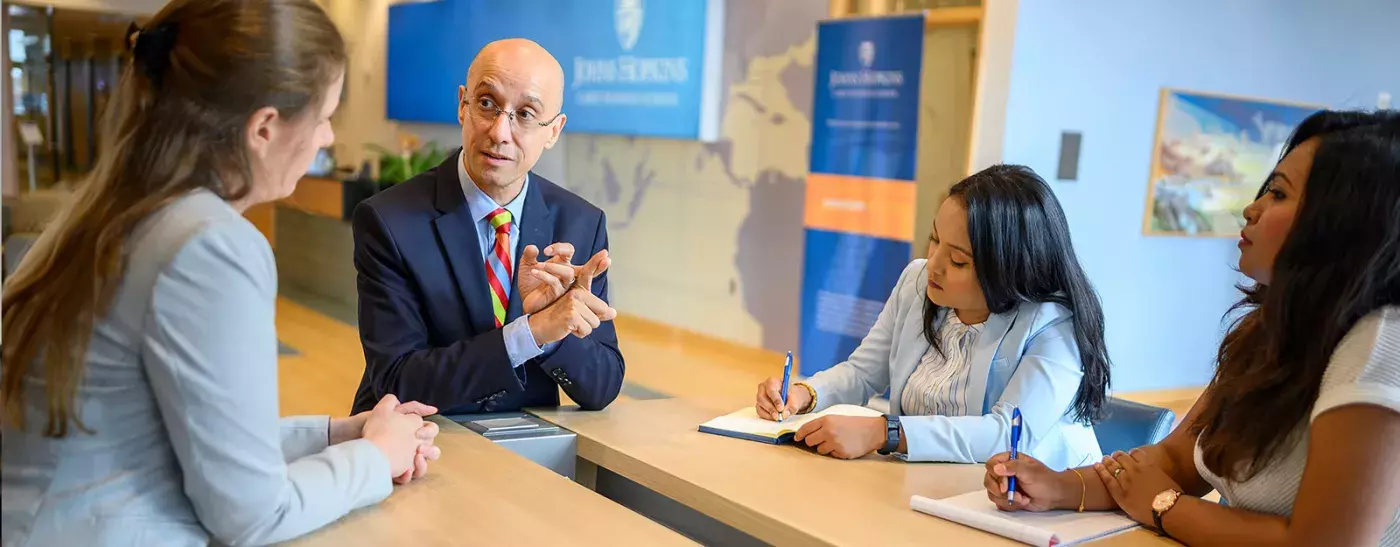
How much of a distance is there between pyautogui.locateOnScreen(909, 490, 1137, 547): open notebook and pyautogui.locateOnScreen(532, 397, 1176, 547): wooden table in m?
0.02

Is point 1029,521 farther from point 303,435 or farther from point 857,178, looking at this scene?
point 857,178

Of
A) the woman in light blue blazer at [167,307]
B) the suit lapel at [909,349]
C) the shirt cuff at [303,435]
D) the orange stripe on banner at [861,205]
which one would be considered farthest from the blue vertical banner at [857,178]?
the woman in light blue blazer at [167,307]

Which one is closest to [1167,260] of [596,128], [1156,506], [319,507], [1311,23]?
[1311,23]

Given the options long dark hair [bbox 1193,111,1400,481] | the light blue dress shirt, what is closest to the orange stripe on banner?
the light blue dress shirt

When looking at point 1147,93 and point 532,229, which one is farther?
point 1147,93

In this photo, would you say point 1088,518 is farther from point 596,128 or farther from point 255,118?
point 596,128

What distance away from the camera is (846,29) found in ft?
17.7

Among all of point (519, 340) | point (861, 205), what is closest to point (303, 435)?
point (519, 340)

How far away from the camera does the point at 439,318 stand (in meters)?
2.26

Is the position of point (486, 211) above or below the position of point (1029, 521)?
above

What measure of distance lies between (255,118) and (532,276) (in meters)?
0.94

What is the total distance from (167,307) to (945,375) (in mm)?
1542

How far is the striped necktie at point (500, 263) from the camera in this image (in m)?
2.32

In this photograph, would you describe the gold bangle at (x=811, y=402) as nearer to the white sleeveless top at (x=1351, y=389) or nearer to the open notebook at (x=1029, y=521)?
the open notebook at (x=1029, y=521)
